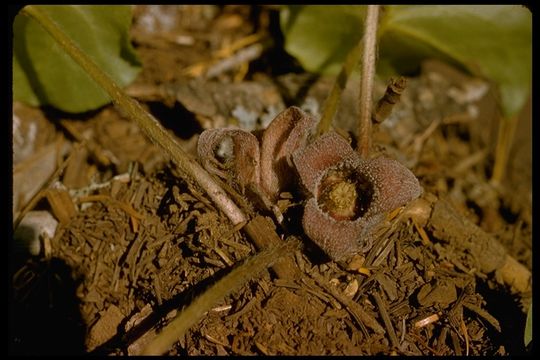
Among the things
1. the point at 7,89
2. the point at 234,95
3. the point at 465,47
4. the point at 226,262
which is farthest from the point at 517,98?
the point at 7,89

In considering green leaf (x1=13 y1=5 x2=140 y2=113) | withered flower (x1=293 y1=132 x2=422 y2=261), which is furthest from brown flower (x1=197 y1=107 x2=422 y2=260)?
green leaf (x1=13 y1=5 x2=140 y2=113)

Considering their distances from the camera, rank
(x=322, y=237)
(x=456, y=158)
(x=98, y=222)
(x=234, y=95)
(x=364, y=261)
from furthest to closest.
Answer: (x=456, y=158)
(x=234, y=95)
(x=98, y=222)
(x=364, y=261)
(x=322, y=237)

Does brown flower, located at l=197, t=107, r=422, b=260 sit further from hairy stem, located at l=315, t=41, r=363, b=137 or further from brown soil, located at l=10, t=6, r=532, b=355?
hairy stem, located at l=315, t=41, r=363, b=137

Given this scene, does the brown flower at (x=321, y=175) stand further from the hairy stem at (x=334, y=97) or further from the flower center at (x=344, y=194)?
the hairy stem at (x=334, y=97)
